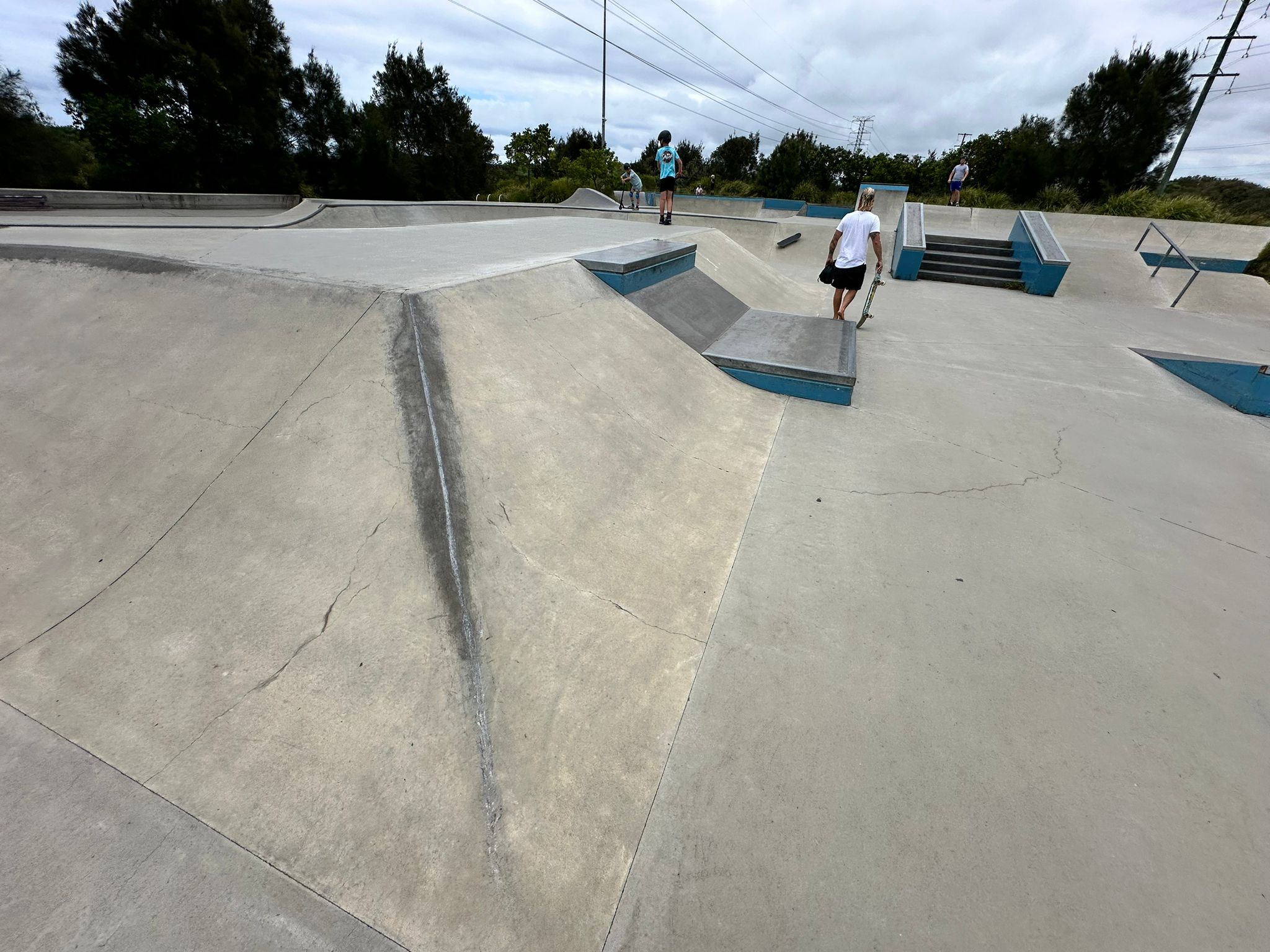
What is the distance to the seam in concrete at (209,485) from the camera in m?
2.22

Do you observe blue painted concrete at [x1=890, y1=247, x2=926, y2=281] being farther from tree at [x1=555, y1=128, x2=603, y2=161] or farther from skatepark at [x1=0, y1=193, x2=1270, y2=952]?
tree at [x1=555, y1=128, x2=603, y2=161]

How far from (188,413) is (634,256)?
411cm

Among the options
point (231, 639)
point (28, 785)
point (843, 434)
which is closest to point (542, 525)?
point (231, 639)

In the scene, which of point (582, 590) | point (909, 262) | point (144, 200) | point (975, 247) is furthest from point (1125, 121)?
point (144, 200)

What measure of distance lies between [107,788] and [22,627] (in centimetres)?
107

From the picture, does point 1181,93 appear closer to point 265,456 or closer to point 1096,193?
point 1096,193

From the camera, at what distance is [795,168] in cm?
3506

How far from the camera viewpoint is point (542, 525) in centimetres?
262

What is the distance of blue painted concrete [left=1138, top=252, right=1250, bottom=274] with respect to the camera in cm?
1158

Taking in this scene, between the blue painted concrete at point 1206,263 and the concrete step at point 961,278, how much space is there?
3.33 m

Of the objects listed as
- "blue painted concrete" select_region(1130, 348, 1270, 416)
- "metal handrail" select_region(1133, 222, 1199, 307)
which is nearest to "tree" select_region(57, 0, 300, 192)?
"blue painted concrete" select_region(1130, 348, 1270, 416)

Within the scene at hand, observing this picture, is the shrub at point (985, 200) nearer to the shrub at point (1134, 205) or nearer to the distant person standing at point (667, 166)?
the shrub at point (1134, 205)

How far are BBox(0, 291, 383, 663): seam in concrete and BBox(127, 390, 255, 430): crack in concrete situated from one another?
0.14 m

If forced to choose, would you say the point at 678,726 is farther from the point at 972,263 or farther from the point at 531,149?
the point at 531,149
